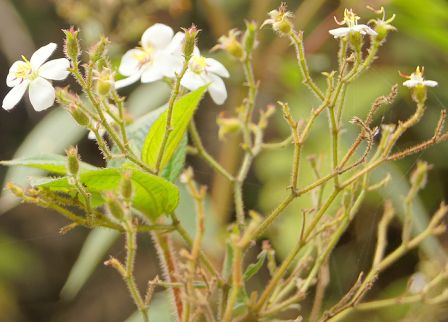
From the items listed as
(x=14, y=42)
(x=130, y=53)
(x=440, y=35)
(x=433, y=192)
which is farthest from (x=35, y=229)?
(x=130, y=53)

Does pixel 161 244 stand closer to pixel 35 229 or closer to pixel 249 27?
pixel 249 27

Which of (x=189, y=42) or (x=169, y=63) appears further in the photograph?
(x=169, y=63)

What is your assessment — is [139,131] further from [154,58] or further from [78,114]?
[78,114]

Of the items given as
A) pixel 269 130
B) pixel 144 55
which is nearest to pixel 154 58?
pixel 144 55

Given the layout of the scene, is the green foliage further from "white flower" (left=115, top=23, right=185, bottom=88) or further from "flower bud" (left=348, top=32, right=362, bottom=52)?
"flower bud" (left=348, top=32, right=362, bottom=52)

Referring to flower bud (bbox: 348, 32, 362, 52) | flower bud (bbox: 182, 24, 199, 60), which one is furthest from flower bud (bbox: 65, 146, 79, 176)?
flower bud (bbox: 348, 32, 362, 52)

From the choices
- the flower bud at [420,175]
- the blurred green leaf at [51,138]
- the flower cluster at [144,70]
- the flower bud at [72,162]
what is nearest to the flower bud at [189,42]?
the flower cluster at [144,70]

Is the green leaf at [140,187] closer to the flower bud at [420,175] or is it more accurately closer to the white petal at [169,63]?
the white petal at [169,63]
